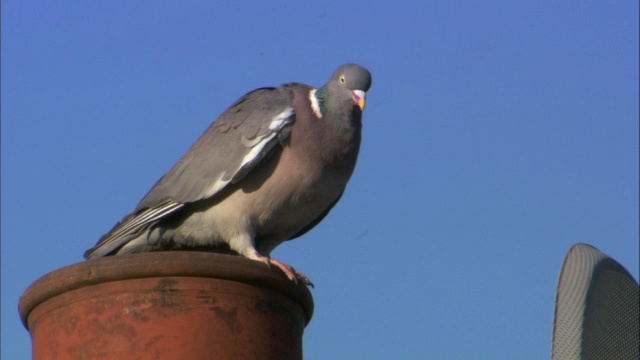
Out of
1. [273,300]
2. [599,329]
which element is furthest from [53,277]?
[599,329]

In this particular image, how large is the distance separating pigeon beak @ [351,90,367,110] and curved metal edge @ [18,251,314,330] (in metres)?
2.36

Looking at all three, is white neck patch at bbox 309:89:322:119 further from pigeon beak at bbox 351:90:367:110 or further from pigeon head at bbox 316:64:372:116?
pigeon beak at bbox 351:90:367:110

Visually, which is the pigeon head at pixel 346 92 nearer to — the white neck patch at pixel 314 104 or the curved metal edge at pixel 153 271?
the white neck patch at pixel 314 104

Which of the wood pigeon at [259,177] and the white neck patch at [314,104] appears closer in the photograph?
the wood pigeon at [259,177]

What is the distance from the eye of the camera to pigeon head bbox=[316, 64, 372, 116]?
→ 20.4 feet

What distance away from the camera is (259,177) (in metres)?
5.98

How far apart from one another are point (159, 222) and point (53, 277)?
2.26m

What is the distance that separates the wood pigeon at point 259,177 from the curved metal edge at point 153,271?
6.11ft

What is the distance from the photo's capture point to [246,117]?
624 centimetres

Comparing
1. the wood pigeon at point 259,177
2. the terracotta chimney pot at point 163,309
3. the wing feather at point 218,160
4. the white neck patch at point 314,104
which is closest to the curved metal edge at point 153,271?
the terracotta chimney pot at point 163,309

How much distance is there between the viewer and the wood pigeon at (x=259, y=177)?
5.91 metres

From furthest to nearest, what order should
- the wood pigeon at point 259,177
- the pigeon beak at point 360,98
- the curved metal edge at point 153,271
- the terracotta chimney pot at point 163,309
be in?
the pigeon beak at point 360,98, the wood pigeon at point 259,177, the curved metal edge at point 153,271, the terracotta chimney pot at point 163,309

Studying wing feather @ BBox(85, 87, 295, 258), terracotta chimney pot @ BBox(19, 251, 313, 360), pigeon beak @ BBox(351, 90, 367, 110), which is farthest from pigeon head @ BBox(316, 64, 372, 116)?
terracotta chimney pot @ BBox(19, 251, 313, 360)

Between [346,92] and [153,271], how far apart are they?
9.02 ft
